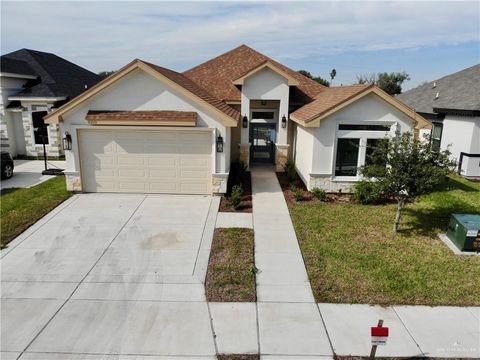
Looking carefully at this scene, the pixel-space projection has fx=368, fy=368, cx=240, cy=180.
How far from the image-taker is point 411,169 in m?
9.77

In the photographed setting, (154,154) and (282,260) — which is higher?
(154,154)

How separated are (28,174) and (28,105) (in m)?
4.71

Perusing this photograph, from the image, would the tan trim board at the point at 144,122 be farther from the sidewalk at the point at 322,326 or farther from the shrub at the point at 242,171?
the sidewalk at the point at 322,326

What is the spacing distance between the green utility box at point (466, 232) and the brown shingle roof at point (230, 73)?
34.8ft

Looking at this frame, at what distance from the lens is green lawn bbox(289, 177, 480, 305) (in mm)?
7453

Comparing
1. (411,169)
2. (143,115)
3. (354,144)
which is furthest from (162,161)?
(411,169)

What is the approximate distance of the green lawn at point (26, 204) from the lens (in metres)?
10.5

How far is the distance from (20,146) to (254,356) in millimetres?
19602

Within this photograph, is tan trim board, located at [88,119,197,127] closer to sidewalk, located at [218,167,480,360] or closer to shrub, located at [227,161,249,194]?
shrub, located at [227,161,249,194]

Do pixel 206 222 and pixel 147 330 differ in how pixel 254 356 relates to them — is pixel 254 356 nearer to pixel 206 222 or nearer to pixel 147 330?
pixel 147 330

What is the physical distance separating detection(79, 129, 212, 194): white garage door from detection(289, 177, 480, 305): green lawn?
12.7 feet

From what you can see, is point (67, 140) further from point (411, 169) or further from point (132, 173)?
point (411, 169)

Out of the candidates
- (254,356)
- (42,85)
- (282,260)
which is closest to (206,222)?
(282,260)

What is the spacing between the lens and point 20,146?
2027 cm
